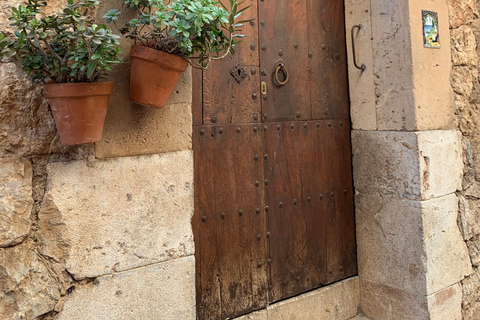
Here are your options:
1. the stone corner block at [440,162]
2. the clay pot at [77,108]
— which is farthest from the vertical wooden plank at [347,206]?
the clay pot at [77,108]

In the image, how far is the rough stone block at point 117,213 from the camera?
1.42 metres

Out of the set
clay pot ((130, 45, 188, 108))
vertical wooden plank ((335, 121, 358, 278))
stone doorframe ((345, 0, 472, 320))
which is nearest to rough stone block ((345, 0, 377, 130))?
stone doorframe ((345, 0, 472, 320))

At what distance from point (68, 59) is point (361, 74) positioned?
195 centimetres

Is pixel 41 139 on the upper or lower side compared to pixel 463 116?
lower

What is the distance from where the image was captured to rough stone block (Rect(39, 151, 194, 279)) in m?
1.42

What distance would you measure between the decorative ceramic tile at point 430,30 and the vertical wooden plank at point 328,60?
0.49m

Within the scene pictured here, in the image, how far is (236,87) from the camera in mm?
2254

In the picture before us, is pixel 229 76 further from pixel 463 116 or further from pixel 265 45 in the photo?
pixel 463 116

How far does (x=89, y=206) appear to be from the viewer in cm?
147

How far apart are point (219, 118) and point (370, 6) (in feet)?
4.16

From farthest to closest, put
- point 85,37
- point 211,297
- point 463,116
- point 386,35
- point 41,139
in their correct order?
point 463,116 → point 386,35 → point 211,297 → point 41,139 → point 85,37

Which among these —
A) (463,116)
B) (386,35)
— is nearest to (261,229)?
(386,35)

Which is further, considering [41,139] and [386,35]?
[386,35]

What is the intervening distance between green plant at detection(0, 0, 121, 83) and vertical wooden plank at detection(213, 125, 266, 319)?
984 mm
